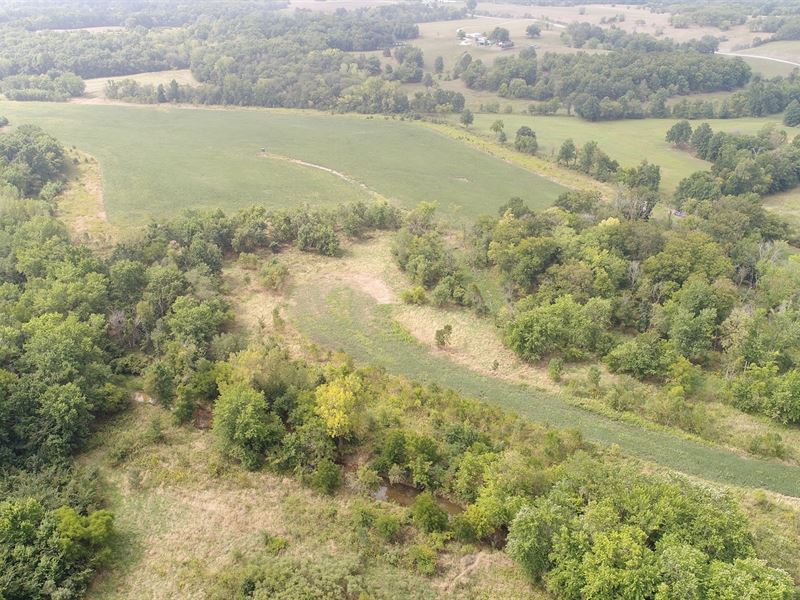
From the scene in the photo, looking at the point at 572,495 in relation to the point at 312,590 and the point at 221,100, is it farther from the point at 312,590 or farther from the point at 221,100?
the point at 221,100

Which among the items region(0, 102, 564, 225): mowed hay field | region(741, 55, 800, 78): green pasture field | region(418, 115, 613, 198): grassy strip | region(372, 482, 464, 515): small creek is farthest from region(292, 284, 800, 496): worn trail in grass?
region(741, 55, 800, 78): green pasture field

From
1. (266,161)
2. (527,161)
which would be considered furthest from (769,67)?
(266,161)

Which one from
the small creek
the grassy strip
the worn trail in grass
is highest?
the grassy strip

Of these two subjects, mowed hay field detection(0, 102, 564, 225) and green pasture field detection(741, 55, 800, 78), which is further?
green pasture field detection(741, 55, 800, 78)

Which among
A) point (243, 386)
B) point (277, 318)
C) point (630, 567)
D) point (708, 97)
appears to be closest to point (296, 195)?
point (277, 318)

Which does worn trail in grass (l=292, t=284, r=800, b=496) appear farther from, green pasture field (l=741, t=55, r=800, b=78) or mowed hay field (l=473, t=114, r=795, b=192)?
green pasture field (l=741, t=55, r=800, b=78)

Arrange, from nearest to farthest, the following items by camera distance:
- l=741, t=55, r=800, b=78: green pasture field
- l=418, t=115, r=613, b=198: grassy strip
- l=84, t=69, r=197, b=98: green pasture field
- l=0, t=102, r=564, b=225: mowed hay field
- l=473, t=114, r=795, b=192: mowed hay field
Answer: l=0, t=102, r=564, b=225: mowed hay field < l=418, t=115, r=613, b=198: grassy strip < l=473, t=114, r=795, b=192: mowed hay field < l=84, t=69, r=197, b=98: green pasture field < l=741, t=55, r=800, b=78: green pasture field

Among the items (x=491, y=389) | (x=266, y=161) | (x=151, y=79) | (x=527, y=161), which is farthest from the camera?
(x=151, y=79)

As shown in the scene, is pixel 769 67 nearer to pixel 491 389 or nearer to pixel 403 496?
pixel 491 389
